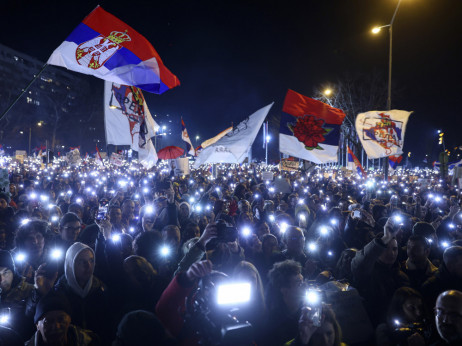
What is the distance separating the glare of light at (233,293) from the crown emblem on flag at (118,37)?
16.1 feet

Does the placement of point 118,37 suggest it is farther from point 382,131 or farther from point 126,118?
point 382,131

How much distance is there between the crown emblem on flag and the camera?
5559 mm

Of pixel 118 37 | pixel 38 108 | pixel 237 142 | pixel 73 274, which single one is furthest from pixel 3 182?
pixel 38 108

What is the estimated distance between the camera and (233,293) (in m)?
2.20

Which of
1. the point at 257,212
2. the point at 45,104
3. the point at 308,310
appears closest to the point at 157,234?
the point at 308,310

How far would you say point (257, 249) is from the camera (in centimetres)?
490

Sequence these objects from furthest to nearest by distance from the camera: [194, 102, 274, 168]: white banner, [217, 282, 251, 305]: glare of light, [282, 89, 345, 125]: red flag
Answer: [282, 89, 345, 125]: red flag < [194, 102, 274, 168]: white banner < [217, 282, 251, 305]: glare of light

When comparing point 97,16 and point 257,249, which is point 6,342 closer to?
point 257,249

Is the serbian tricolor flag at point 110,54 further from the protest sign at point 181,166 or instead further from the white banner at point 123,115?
the protest sign at point 181,166

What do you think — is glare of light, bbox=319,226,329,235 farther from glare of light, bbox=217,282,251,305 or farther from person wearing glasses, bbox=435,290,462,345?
glare of light, bbox=217,282,251,305

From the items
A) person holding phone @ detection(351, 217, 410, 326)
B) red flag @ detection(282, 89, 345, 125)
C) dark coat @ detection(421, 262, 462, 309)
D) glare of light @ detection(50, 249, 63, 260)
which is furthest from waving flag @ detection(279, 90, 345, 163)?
glare of light @ detection(50, 249, 63, 260)

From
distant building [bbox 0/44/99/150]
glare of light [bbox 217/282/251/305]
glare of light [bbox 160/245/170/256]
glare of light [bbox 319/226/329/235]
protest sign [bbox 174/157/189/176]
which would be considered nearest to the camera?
glare of light [bbox 217/282/251/305]

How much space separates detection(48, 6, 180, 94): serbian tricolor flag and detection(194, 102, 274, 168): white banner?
128 inches

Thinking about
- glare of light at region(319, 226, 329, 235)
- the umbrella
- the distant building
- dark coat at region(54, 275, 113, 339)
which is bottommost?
dark coat at region(54, 275, 113, 339)
